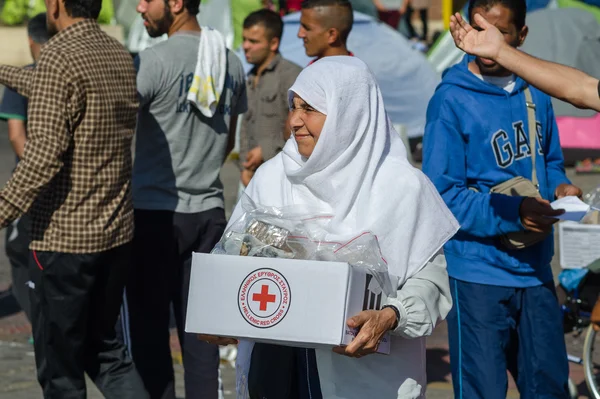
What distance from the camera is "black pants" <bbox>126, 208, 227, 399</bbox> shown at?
5.02 m

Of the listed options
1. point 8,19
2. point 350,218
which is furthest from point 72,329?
point 8,19

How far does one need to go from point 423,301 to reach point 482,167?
3.94 ft

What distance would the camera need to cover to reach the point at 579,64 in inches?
472

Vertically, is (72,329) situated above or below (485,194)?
below

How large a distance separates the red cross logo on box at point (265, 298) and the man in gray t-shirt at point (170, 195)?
6.91 ft

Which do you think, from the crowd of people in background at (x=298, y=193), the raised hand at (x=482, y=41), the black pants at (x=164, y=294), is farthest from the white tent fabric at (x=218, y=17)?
the raised hand at (x=482, y=41)

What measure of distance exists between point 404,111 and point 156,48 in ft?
25.8

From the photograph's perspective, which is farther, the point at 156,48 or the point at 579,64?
the point at 579,64

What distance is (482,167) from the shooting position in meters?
4.22

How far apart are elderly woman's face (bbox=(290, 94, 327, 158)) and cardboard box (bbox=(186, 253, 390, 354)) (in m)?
0.48

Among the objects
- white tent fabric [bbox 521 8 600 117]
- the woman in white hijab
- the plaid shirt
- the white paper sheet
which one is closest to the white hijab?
the woman in white hijab

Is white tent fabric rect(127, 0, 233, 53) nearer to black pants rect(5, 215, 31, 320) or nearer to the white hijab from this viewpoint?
black pants rect(5, 215, 31, 320)

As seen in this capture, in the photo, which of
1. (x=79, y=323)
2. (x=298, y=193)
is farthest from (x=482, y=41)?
(x=79, y=323)

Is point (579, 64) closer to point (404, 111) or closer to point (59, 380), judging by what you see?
point (404, 111)
